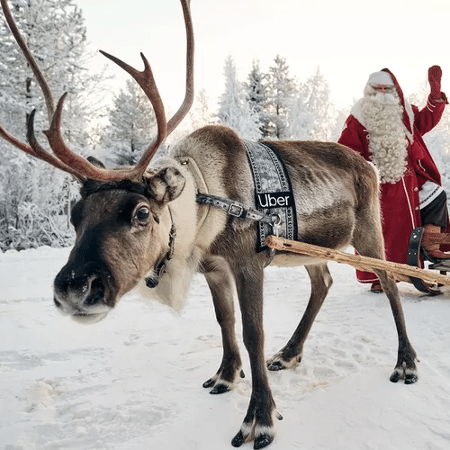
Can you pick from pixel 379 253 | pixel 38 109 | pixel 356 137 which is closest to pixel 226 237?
pixel 379 253

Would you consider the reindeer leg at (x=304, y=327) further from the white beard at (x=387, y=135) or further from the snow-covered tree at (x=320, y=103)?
the snow-covered tree at (x=320, y=103)

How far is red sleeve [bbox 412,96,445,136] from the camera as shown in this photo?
16.8ft

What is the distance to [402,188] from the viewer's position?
5.09m

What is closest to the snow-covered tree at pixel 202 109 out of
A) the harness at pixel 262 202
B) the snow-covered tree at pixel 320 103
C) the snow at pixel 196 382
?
the snow-covered tree at pixel 320 103

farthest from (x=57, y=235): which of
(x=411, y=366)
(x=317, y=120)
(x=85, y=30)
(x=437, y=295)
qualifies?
(x=317, y=120)

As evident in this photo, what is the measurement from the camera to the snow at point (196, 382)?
2234 mm

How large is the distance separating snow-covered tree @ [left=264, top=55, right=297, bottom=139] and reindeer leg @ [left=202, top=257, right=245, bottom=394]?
965 inches

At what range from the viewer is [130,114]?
24281mm

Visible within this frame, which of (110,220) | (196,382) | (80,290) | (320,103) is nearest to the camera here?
(80,290)

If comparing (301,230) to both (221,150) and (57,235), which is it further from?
(57,235)

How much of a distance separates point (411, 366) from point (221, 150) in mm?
2034

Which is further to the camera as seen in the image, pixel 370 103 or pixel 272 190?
pixel 370 103

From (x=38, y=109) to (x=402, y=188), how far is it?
12.0 m

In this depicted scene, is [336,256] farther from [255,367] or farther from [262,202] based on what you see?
[255,367]
